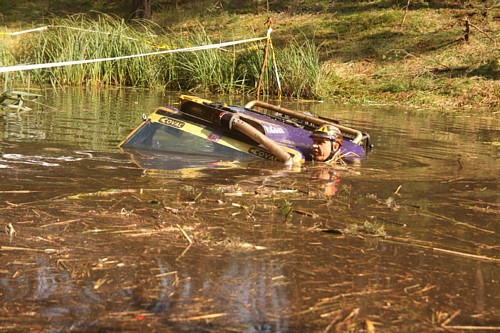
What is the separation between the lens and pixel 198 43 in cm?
2109

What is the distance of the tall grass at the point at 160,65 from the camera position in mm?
20078

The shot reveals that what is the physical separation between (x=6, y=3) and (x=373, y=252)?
35204mm

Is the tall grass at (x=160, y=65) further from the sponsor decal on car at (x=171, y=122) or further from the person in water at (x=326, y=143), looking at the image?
the sponsor decal on car at (x=171, y=122)

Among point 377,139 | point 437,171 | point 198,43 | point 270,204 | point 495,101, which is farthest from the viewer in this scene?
point 198,43

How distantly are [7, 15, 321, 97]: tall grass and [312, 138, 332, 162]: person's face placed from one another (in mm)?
10501

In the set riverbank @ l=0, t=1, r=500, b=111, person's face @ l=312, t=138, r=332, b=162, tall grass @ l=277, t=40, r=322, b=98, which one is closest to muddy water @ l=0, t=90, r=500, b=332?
person's face @ l=312, t=138, r=332, b=162

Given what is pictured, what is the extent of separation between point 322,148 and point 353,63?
49.5ft

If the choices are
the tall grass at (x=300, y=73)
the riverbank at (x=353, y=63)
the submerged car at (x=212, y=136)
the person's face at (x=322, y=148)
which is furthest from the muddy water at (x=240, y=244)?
the tall grass at (x=300, y=73)

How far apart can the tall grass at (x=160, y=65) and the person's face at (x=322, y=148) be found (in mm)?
10501

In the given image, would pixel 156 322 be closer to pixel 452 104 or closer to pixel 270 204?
pixel 270 204

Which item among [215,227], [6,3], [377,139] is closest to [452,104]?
[377,139]

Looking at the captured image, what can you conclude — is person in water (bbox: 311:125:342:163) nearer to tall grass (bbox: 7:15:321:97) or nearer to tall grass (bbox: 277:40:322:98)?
tall grass (bbox: 7:15:321:97)

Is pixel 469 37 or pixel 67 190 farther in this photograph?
pixel 469 37

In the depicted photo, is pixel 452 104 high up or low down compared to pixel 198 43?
down
